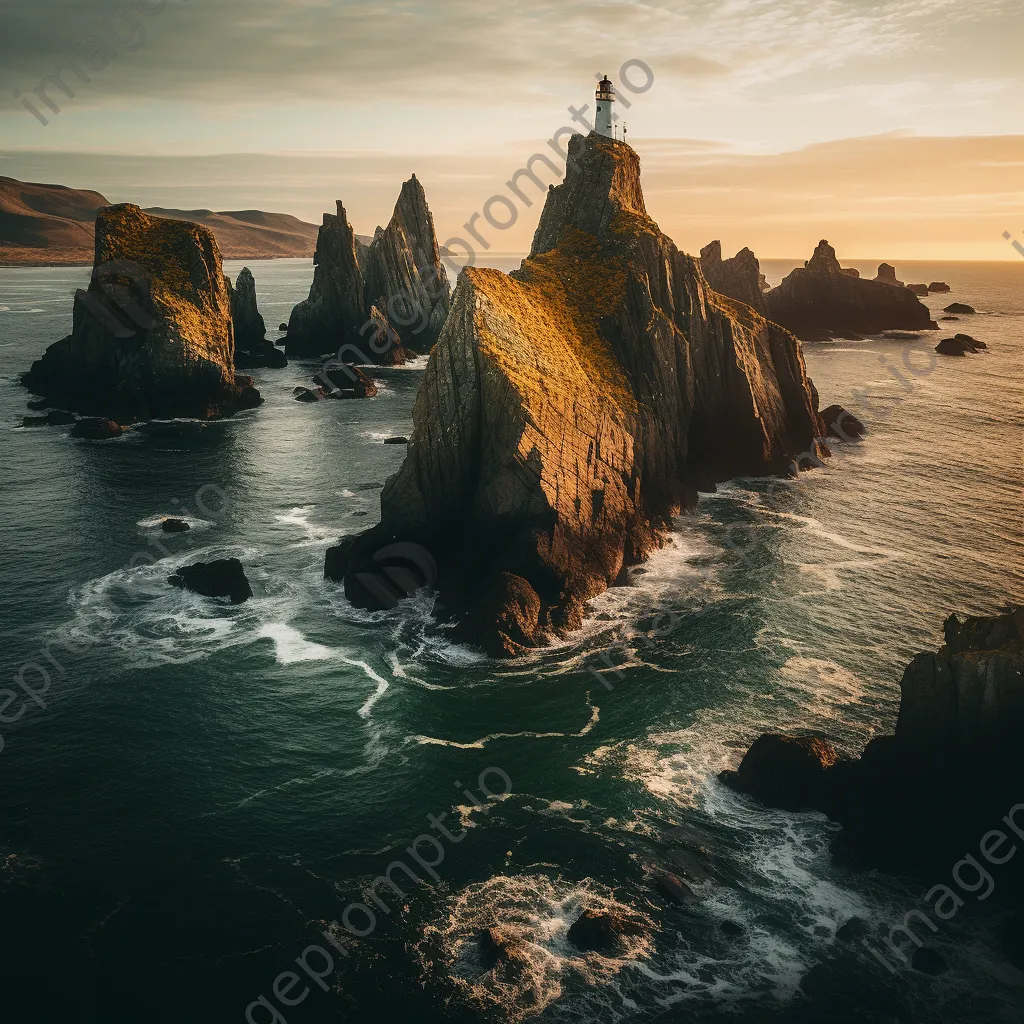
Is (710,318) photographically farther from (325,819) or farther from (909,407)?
(325,819)

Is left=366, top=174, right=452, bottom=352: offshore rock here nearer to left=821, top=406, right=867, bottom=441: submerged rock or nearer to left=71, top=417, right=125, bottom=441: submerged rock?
left=71, top=417, right=125, bottom=441: submerged rock

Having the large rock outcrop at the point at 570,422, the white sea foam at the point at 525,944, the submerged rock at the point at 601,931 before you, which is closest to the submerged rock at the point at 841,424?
the large rock outcrop at the point at 570,422

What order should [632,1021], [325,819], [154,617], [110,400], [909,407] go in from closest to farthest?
[632,1021]
[325,819]
[154,617]
[110,400]
[909,407]

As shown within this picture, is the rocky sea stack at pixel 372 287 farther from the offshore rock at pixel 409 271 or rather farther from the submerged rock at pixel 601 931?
the submerged rock at pixel 601 931

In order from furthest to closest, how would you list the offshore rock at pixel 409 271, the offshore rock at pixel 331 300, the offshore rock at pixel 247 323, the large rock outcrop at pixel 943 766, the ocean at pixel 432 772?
the offshore rock at pixel 409 271
the offshore rock at pixel 247 323
the offshore rock at pixel 331 300
the large rock outcrop at pixel 943 766
the ocean at pixel 432 772

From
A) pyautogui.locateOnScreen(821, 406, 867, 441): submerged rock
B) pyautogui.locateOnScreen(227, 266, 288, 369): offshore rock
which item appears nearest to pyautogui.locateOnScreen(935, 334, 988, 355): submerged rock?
pyautogui.locateOnScreen(821, 406, 867, 441): submerged rock

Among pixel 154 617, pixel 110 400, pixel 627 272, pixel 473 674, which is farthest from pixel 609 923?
pixel 110 400
